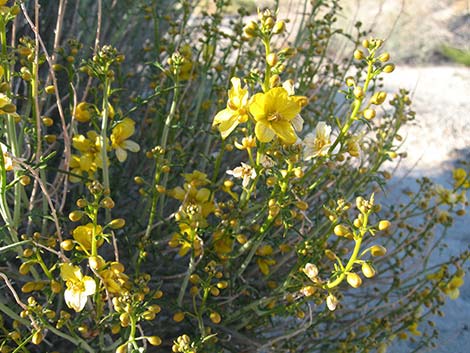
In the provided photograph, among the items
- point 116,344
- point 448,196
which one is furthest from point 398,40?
point 116,344

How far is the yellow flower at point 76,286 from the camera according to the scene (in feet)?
4.59

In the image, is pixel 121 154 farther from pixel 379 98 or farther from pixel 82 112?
pixel 379 98

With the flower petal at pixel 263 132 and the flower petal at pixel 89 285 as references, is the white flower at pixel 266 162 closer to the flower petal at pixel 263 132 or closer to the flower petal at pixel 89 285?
the flower petal at pixel 263 132

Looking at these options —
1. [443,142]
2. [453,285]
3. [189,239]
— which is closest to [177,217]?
[189,239]

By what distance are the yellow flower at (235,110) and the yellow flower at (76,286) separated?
19.0 inches

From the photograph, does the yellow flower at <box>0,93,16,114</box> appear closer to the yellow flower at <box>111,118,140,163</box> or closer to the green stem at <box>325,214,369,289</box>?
the yellow flower at <box>111,118,140,163</box>

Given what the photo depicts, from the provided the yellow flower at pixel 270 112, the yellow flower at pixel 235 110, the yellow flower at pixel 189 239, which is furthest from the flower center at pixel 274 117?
the yellow flower at pixel 189 239

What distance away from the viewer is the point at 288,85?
58.5 inches

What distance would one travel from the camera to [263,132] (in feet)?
4.54

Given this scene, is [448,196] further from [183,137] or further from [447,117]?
[447,117]

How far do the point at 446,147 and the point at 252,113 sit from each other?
342 cm

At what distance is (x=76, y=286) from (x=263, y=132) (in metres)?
0.57

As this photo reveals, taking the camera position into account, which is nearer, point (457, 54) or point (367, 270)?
point (367, 270)

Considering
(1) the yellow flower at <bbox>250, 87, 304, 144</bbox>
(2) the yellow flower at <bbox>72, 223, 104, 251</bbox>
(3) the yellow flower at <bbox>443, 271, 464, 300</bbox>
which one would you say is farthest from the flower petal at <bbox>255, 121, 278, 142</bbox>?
(3) the yellow flower at <bbox>443, 271, 464, 300</bbox>
